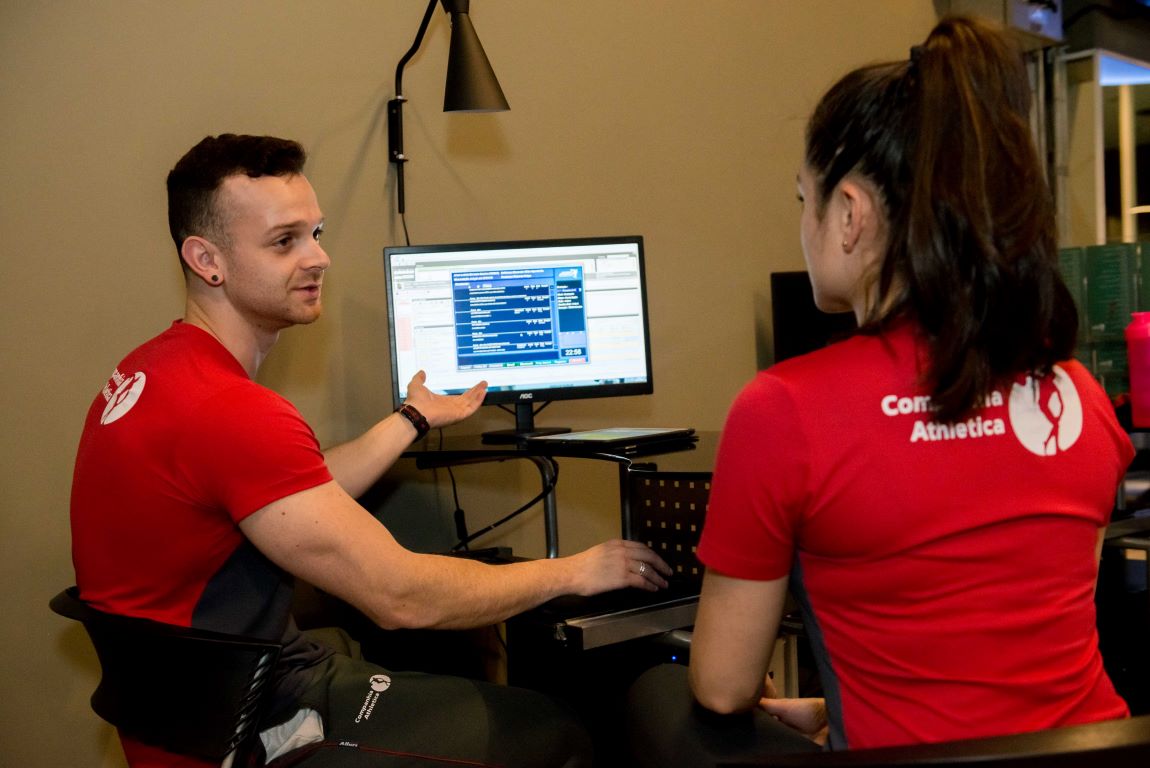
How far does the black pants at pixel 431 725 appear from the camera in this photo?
1458 mm

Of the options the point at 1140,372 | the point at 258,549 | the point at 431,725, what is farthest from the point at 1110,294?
the point at 258,549

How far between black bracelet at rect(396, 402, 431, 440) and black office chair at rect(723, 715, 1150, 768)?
4.80 feet

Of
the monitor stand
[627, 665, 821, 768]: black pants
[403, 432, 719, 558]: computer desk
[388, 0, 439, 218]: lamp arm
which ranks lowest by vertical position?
[627, 665, 821, 768]: black pants

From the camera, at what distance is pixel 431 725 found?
1.52 m

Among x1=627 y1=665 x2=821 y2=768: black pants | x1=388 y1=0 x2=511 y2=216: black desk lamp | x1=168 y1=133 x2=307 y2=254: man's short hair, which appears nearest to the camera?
x1=627 y1=665 x2=821 y2=768: black pants

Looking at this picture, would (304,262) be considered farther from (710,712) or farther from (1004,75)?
(1004,75)

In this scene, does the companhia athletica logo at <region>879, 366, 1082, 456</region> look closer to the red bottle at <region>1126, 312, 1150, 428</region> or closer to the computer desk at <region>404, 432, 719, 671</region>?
the computer desk at <region>404, 432, 719, 671</region>

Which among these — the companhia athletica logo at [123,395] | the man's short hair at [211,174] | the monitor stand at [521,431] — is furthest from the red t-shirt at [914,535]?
the monitor stand at [521,431]

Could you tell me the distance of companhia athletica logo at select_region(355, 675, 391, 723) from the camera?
1.55 meters

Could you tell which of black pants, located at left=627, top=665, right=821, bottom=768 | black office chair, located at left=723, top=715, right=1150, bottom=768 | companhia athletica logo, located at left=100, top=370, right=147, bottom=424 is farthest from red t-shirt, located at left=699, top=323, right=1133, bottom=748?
companhia athletica logo, located at left=100, top=370, right=147, bottom=424

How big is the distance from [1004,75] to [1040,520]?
16.6 inches

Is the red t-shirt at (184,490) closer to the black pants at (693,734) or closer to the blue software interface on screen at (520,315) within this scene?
the black pants at (693,734)

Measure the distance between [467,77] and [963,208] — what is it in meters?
1.61

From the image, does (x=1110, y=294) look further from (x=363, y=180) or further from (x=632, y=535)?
(x=363, y=180)
